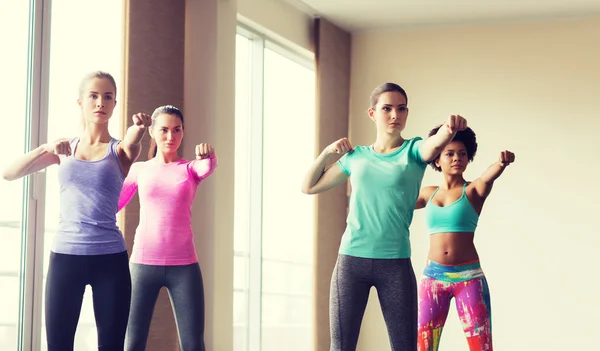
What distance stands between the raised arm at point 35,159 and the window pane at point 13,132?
0.69 metres

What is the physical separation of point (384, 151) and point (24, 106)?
1545mm

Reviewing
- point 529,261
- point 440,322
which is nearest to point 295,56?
point 529,261

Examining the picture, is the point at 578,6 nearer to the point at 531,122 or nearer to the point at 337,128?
the point at 531,122

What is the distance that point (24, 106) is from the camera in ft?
11.1

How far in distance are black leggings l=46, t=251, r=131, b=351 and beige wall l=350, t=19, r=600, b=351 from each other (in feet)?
11.7

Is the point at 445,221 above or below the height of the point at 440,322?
above

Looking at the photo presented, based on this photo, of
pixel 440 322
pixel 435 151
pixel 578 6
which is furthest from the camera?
pixel 578 6

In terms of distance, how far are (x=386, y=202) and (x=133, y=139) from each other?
0.90 metres

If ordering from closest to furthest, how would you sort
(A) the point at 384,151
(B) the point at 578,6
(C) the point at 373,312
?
1. (A) the point at 384,151
2. (B) the point at 578,6
3. (C) the point at 373,312

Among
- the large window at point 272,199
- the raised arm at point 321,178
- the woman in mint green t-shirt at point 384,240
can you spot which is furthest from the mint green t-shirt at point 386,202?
the large window at point 272,199

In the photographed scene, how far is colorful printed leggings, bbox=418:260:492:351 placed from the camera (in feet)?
10.6

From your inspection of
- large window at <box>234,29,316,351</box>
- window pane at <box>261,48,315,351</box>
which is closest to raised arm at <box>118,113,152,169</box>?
large window at <box>234,29,316,351</box>

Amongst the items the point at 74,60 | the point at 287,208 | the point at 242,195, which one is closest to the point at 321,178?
the point at 74,60

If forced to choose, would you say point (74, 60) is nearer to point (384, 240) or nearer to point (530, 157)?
point (384, 240)
